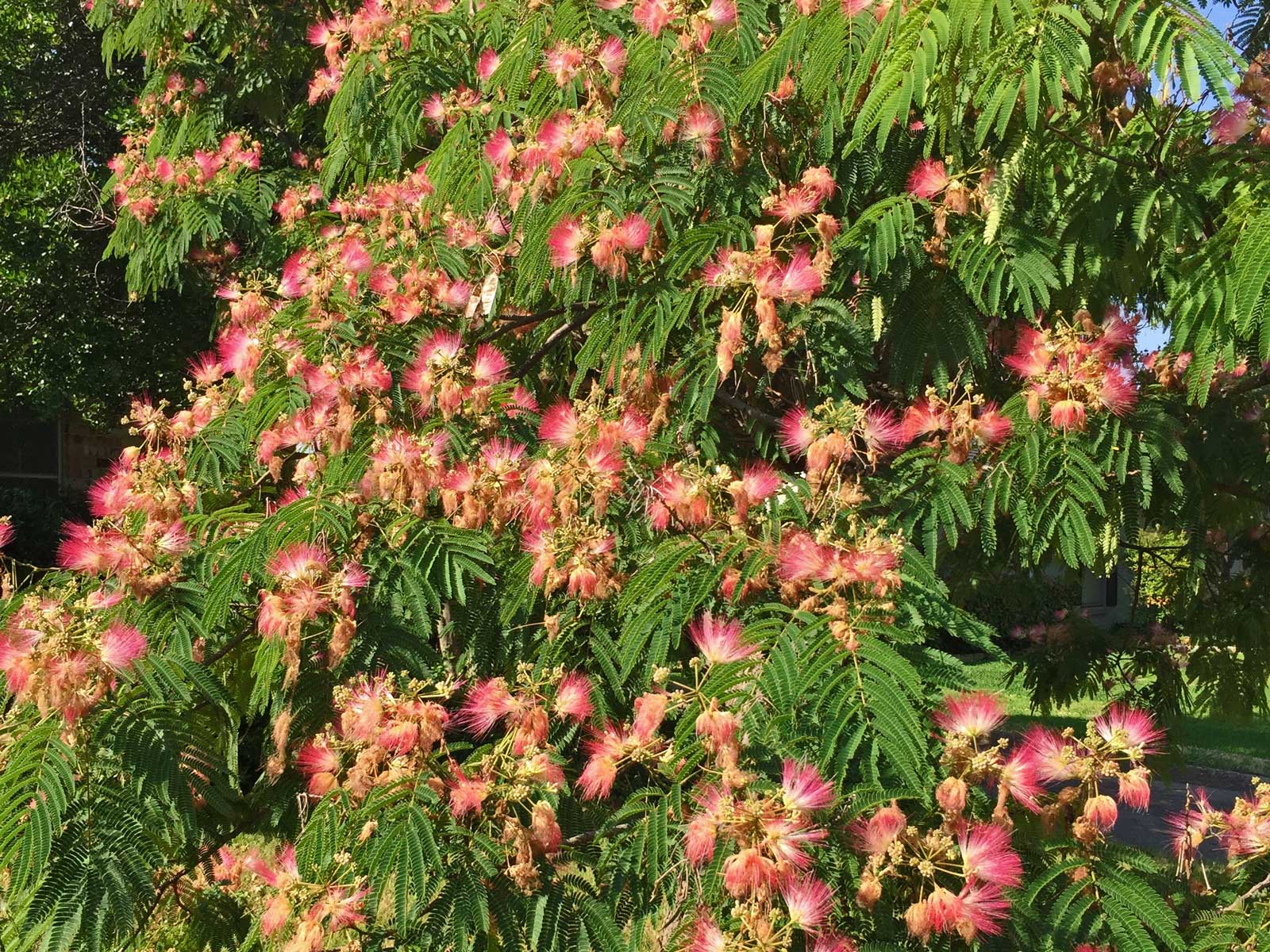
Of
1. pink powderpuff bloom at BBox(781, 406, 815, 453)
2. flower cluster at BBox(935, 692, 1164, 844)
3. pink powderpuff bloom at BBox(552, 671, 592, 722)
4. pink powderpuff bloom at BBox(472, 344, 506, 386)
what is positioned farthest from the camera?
pink powderpuff bloom at BBox(472, 344, 506, 386)

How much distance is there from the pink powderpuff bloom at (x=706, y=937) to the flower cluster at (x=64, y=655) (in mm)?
1394

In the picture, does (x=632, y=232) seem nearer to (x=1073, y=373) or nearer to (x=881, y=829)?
(x=1073, y=373)

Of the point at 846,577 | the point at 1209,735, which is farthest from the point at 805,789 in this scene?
the point at 1209,735

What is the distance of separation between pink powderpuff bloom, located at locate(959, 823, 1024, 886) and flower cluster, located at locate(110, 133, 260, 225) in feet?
15.4

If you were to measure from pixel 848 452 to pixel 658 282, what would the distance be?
26.4 inches

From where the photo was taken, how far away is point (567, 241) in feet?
10.3

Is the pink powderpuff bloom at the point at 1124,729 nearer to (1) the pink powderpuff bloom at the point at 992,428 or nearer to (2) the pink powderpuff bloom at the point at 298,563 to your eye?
(1) the pink powderpuff bloom at the point at 992,428

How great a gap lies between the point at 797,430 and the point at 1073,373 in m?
0.64

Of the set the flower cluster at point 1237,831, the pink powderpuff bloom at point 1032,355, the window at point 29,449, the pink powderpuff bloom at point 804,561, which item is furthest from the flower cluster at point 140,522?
the window at point 29,449

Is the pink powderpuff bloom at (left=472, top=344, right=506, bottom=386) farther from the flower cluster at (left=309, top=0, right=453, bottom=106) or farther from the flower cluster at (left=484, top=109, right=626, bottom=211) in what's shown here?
the flower cluster at (left=309, top=0, right=453, bottom=106)

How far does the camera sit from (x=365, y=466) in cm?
321

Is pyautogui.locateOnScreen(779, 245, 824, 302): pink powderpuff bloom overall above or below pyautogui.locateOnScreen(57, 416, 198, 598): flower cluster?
above

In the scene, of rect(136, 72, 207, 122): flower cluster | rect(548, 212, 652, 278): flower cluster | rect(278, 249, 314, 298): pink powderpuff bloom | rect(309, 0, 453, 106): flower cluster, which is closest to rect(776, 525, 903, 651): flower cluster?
rect(548, 212, 652, 278): flower cluster

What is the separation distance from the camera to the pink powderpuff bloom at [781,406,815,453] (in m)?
2.81
